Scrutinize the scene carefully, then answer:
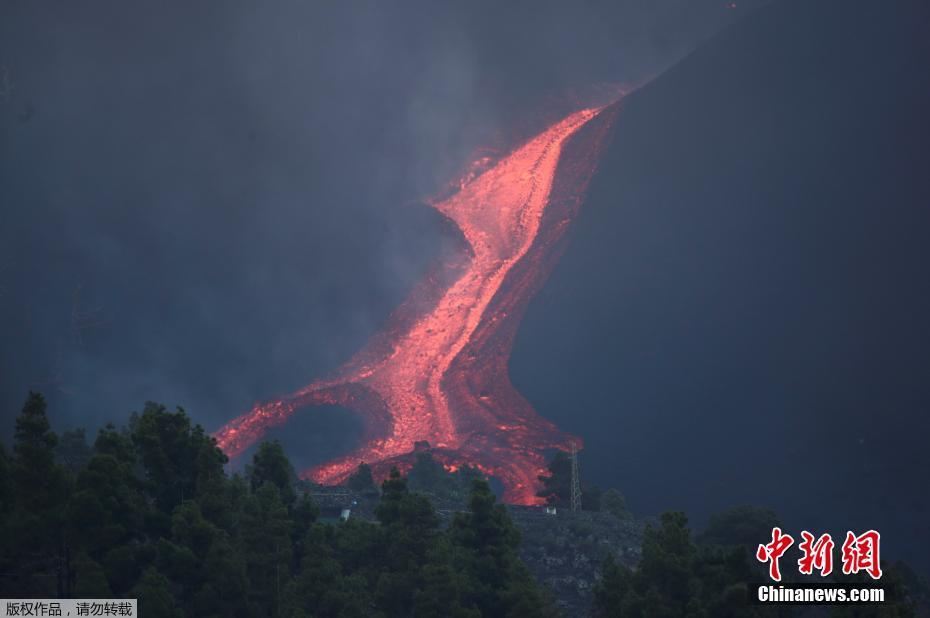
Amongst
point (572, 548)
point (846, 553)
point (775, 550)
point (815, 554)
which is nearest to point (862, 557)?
point (846, 553)

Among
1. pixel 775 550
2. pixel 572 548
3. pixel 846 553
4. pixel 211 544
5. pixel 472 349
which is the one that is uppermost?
pixel 472 349

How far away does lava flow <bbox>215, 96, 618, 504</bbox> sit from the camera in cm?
10006

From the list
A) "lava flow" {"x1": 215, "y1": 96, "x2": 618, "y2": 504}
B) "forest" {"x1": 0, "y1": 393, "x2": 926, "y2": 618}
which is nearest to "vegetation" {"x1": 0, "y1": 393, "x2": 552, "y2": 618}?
"forest" {"x1": 0, "y1": 393, "x2": 926, "y2": 618}

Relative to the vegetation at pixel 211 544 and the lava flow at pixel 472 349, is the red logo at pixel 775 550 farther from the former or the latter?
the lava flow at pixel 472 349

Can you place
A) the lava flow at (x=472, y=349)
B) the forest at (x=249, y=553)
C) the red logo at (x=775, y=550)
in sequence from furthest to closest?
1. the lava flow at (x=472, y=349)
2. the forest at (x=249, y=553)
3. the red logo at (x=775, y=550)

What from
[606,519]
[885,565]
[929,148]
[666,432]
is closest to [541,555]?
[606,519]

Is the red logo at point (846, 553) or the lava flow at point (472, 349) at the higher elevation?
the lava flow at point (472, 349)

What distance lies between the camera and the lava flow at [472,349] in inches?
3939

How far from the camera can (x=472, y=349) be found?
108312 mm

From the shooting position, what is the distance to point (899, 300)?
118 meters

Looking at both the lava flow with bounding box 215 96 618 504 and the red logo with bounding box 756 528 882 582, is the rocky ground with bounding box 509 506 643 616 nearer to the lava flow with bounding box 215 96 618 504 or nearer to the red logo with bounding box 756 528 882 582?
the red logo with bounding box 756 528 882 582

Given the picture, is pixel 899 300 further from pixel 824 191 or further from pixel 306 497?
pixel 306 497

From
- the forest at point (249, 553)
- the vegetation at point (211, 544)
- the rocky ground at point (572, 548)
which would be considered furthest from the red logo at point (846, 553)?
the rocky ground at point (572, 548)

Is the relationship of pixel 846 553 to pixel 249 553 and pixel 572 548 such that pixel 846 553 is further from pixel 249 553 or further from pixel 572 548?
pixel 572 548
